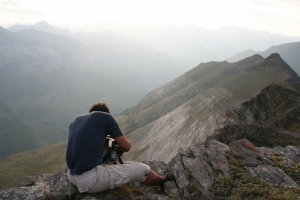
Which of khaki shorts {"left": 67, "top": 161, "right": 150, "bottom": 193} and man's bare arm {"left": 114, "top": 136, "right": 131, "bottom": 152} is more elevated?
man's bare arm {"left": 114, "top": 136, "right": 131, "bottom": 152}

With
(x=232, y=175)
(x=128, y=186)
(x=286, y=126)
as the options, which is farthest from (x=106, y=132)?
(x=286, y=126)

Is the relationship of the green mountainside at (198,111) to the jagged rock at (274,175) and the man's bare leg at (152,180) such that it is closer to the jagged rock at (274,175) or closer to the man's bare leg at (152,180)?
the jagged rock at (274,175)

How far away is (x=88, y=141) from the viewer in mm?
9523

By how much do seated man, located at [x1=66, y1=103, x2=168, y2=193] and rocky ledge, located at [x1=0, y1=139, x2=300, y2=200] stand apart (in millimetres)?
709

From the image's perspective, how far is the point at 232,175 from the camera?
40.2 ft

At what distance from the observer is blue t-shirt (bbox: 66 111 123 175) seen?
952cm

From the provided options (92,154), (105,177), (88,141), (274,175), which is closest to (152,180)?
(105,177)

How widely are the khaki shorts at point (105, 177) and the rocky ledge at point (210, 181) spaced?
0.48m

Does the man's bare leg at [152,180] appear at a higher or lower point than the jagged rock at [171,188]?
higher

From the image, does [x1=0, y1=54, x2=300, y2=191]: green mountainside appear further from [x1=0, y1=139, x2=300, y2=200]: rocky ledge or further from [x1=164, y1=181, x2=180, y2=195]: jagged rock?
[x1=164, y1=181, x2=180, y2=195]: jagged rock

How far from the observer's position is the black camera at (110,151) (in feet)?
36.5

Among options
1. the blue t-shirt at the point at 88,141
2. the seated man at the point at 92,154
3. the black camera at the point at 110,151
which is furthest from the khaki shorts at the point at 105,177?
the black camera at the point at 110,151

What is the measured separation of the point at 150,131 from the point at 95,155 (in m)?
94.9

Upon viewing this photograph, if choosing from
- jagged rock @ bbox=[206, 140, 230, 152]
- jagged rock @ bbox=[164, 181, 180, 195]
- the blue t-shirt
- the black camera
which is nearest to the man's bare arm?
the blue t-shirt
